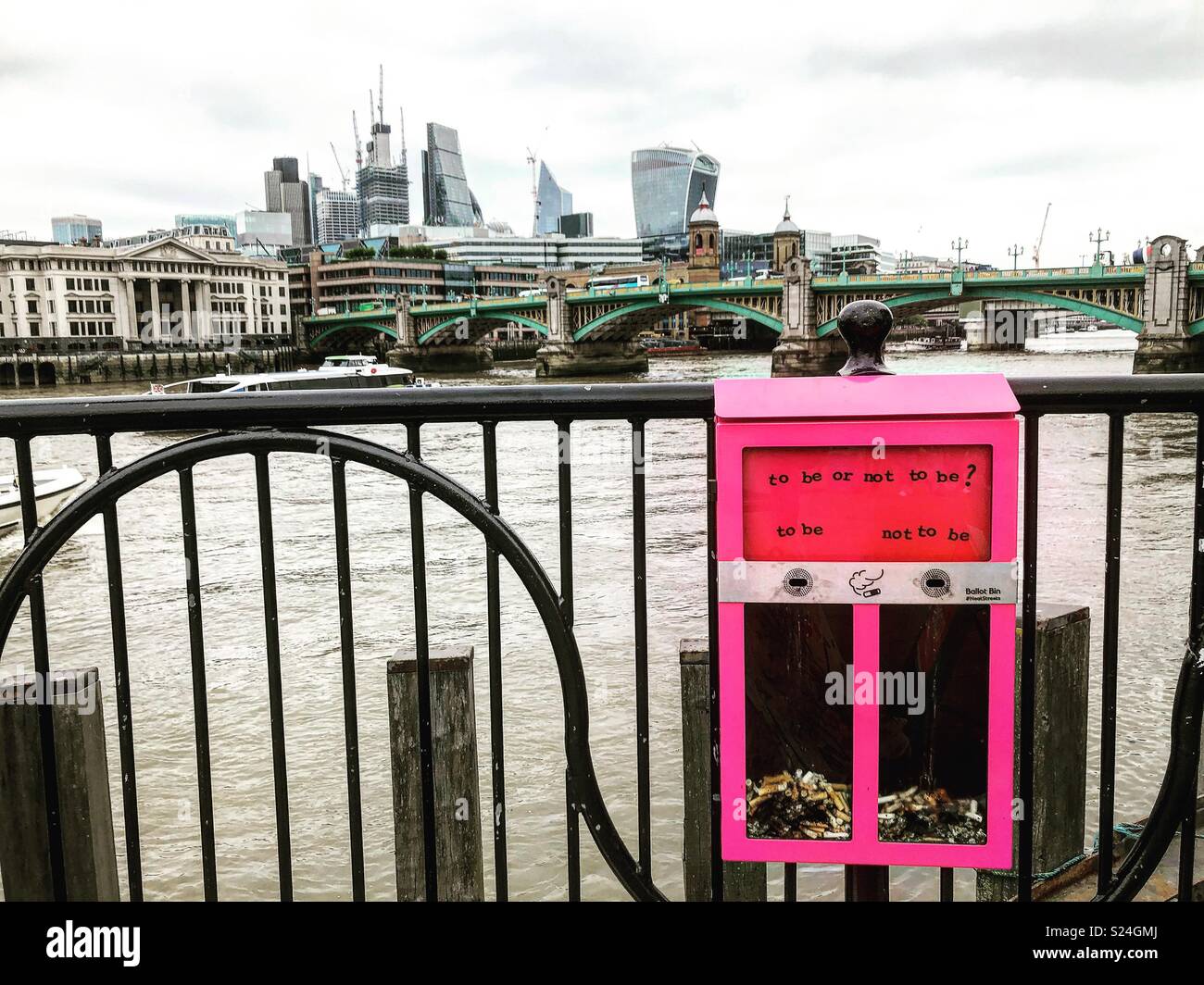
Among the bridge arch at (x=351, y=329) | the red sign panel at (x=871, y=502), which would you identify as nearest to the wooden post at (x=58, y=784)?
the red sign panel at (x=871, y=502)

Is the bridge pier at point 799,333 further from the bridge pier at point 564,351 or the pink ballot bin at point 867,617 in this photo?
the pink ballot bin at point 867,617

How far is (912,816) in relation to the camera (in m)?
1.90

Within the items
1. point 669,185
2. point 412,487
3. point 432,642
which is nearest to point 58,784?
point 412,487

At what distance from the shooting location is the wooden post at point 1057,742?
243cm

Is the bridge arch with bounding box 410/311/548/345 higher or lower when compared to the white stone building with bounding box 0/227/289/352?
lower

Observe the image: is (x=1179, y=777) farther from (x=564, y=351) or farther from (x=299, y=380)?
(x=564, y=351)

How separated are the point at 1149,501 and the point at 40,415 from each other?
49.7 feet

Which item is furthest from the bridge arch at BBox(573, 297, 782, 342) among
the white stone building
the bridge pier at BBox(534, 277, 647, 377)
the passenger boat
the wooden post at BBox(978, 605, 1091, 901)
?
the wooden post at BBox(978, 605, 1091, 901)

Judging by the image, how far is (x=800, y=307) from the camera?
46750mm

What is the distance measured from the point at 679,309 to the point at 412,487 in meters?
50.5

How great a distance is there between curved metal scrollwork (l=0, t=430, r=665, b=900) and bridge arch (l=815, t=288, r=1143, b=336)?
38756mm

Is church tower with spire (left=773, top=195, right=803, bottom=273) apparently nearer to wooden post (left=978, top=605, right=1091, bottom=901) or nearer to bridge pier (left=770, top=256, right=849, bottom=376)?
bridge pier (left=770, top=256, right=849, bottom=376)

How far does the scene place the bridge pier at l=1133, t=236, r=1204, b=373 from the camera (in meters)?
38.7
